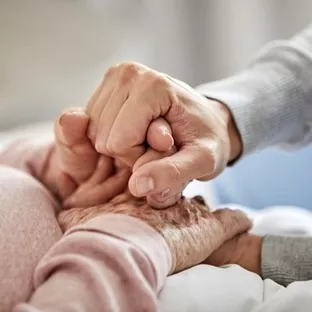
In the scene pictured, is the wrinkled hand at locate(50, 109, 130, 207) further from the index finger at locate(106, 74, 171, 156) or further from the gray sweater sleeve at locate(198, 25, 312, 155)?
the gray sweater sleeve at locate(198, 25, 312, 155)

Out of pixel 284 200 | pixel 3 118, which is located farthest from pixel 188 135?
pixel 3 118

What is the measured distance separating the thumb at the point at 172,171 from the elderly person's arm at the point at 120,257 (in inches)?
1.2

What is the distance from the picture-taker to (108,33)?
159 cm

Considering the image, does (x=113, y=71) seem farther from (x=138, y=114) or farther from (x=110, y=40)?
(x=110, y=40)

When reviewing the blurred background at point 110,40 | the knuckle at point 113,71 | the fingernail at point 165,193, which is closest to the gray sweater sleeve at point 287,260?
the fingernail at point 165,193

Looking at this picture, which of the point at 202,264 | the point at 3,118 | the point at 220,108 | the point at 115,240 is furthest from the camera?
the point at 3,118

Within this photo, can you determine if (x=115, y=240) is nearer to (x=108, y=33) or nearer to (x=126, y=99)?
(x=126, y=99)

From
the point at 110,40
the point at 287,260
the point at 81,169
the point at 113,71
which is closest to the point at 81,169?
the point at 81,169

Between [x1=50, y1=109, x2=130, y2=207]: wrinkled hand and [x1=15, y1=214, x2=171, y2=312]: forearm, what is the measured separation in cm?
15

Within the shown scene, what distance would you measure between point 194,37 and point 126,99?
3.37 ft

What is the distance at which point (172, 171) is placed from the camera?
597 millimetres

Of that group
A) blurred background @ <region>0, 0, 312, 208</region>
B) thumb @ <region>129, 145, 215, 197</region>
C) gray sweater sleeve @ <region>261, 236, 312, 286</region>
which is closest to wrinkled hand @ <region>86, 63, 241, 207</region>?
thumb @ <region>129, 145, 215, 197</region>

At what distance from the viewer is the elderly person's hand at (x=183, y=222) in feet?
1.94

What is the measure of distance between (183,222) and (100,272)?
171 millimetres
